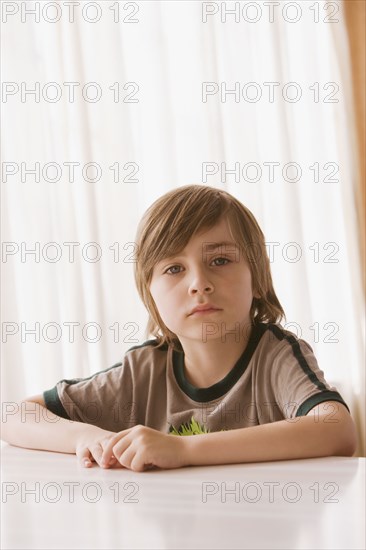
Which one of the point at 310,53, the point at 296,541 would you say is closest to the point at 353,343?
the point at 310,53

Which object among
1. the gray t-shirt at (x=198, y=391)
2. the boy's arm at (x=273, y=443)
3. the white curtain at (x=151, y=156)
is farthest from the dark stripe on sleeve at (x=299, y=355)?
the white curtain at (x=151, y=156)

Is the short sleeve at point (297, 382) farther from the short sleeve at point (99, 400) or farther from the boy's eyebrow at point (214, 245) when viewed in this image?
the short sleeve at point (99, 400)

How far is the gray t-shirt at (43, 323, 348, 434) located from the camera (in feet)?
4.03

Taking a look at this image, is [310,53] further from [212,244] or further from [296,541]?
[296,541]

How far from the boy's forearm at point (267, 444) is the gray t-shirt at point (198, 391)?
0.10 metres

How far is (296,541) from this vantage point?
2.13 ft

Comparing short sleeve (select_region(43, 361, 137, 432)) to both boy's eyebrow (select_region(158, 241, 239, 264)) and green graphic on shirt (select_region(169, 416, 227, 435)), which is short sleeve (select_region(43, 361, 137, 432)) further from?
boy's eyebrow (select_region(158, 241, 239, 264))

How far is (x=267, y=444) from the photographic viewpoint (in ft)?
3.35

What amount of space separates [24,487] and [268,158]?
185 cm

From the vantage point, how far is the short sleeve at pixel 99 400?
1381mm

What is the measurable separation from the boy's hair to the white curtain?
1.06m

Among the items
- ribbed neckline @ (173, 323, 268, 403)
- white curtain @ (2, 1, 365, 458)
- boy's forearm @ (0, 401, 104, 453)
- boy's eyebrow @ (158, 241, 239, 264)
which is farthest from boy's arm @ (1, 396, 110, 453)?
white curtain @ (2, 1, 365, 458)

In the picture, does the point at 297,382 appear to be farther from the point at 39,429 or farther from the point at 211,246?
the point at 39,429

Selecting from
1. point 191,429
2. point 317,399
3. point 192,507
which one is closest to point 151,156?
point 191,429
